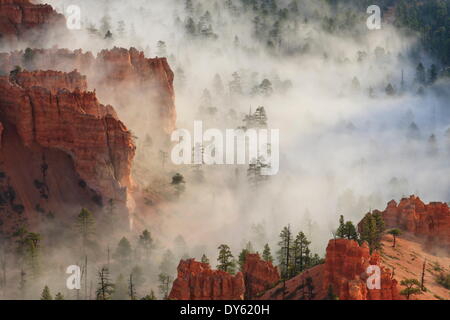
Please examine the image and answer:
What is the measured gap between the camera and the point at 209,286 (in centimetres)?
7388

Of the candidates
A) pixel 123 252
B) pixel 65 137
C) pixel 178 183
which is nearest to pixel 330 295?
pixel 123 252

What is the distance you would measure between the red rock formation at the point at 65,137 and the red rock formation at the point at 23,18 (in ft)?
81.9

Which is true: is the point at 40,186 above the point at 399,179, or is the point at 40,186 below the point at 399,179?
below

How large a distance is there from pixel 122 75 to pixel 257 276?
44.2m

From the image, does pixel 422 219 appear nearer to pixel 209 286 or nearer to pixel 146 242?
pixel 209 286

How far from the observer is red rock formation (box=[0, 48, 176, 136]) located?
111 metres

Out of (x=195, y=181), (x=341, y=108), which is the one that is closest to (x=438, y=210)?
(x=195, y=181)

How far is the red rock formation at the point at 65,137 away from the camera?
97625 millimetres

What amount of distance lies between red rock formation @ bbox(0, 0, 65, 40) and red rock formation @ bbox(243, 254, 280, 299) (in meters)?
61.4

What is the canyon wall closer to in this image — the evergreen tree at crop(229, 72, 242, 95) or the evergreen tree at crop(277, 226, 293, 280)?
the evergreen tree at crop(229, 72, 242, 95)

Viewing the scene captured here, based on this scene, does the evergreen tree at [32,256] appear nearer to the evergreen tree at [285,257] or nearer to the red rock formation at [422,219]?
the evergreen tree at [285,257]

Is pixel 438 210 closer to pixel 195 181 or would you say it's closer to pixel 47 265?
pixel 195 181

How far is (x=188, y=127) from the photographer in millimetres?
129250

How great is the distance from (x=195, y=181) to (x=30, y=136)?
27.8 meters
